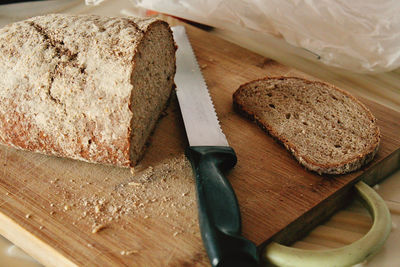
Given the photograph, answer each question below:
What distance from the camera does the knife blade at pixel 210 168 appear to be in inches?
58.6

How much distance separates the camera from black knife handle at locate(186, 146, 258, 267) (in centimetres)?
148

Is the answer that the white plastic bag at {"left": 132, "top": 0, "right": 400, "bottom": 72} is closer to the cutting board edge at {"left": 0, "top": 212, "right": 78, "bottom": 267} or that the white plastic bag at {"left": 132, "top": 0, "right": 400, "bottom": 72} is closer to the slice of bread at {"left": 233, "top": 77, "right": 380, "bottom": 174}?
the slice of bread at {"left": 233, "top": 77, "right": 380, "bottom": 174}

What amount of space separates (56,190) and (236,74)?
121 centimetres

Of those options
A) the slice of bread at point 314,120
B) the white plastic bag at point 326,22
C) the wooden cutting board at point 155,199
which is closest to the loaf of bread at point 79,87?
the wooden cutting board at point 155,199

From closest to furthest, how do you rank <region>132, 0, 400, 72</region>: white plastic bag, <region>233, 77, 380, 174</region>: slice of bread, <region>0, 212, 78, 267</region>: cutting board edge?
1. <region>0, 212, 78, 267</region>: cutting board edge
2. <region>233, 77, 380, 174</region>: slice of bread
3. <region>132, 0, 400, 72</region>: white plastic bag

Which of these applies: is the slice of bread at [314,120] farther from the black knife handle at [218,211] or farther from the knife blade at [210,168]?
the black knife handle at [218,211]

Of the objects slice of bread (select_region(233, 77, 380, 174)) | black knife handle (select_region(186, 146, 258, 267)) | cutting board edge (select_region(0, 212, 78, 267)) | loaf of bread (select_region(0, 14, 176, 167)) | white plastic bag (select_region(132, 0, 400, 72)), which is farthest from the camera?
white plastic bag (select_region(132, 0, 400, 72))

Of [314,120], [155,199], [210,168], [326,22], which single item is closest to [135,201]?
[155,199]

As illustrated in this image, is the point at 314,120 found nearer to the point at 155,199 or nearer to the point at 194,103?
the point at 194,103

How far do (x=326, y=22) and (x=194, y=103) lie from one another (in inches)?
45.7

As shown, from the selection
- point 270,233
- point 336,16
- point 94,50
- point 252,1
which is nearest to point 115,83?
point 94,50

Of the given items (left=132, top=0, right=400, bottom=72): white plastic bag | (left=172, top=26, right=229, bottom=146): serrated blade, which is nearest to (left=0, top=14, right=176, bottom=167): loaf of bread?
(left=172, top=26, right=229, bottom=146): serrated blade

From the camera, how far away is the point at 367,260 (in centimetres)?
177

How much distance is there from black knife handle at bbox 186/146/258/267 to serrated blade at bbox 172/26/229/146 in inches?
3.5
